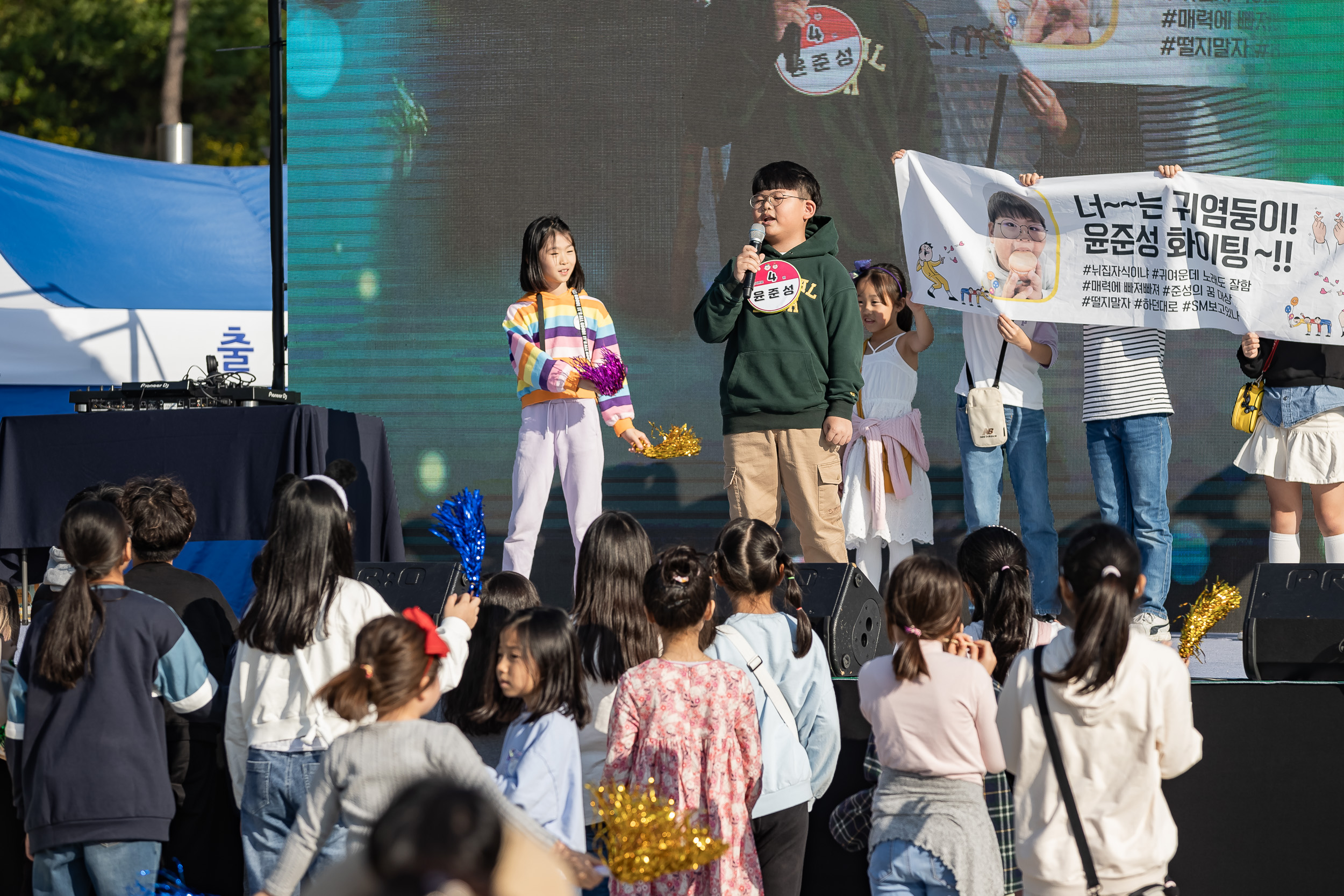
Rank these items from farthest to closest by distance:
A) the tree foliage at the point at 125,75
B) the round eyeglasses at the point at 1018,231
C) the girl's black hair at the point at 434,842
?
the tree foliage at the point at 125,75, the round eyeglasses at the point at 1018,231, the girl's black hair at the point at 434,842

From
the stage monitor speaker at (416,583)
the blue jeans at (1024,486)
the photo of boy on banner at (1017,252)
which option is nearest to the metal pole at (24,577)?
the stage monitor speaker at (416,583)

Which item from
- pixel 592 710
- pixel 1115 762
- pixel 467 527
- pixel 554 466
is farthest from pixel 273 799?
pixel 554 466

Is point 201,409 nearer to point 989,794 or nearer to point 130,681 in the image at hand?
point 130,681

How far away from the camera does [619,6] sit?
677 centimetres

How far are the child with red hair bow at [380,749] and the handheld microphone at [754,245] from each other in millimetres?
2579

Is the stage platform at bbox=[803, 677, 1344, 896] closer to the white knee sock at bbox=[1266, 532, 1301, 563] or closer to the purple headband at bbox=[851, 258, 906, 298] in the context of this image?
the white knee sock at bbox=[1266, 532, 1301, 563]

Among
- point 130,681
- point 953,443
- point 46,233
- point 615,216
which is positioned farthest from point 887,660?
point 46,233

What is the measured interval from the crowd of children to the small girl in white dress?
6.69ft

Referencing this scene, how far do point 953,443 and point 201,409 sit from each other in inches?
131

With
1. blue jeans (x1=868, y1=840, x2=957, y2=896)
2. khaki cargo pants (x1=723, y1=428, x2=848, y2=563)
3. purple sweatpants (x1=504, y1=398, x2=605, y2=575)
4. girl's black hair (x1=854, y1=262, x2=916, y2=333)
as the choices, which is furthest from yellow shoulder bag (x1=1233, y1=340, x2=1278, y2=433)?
blue jeans (x1=868, y1=840, x2=957, y2=896)

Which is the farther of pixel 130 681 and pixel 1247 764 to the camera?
pixel 1247 764

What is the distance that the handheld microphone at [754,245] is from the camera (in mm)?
4875

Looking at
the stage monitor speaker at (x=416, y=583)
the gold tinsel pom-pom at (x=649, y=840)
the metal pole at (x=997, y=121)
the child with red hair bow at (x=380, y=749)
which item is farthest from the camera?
the metal pole at (x=997, y=121)

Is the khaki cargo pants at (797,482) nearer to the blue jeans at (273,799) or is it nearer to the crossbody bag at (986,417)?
the crossbody bag at (986,417)
